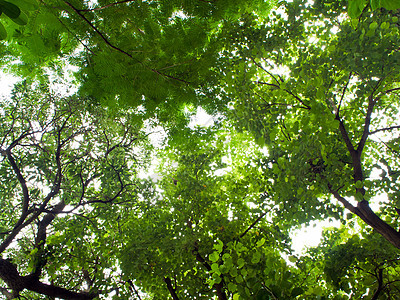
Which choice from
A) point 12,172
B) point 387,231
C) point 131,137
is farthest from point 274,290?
point 12,172

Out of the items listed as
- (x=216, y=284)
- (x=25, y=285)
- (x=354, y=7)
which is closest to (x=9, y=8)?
(x=354, y=7)

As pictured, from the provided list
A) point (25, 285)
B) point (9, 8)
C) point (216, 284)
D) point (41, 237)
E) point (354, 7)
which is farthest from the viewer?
point (41, 237)

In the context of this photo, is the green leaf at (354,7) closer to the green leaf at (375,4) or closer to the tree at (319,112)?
the green leaf at (375,4)

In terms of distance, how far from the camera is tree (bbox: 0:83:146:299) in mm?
4062

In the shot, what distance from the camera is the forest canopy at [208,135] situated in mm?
2201

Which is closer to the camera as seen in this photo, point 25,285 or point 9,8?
point 9,8

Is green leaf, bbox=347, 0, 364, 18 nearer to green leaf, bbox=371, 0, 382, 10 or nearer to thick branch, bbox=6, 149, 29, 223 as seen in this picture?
green leaf, bbox=371, 0, 382, 10

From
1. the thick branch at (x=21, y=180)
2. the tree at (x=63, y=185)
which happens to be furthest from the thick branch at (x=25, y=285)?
the thick branch at (x=21, y=180)

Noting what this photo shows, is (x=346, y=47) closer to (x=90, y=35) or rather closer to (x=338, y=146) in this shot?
(x=338, y=146)

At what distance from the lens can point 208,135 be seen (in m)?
3.91

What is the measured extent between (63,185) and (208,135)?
133 inches

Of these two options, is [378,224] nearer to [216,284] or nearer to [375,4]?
[216,284]

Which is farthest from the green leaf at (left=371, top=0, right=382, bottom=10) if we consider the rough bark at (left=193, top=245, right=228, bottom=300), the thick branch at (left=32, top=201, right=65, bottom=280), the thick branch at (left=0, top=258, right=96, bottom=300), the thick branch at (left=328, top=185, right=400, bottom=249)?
the thick branch at (left=0, top=258, right=96, bottom=300)

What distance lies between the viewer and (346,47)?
2654mm
